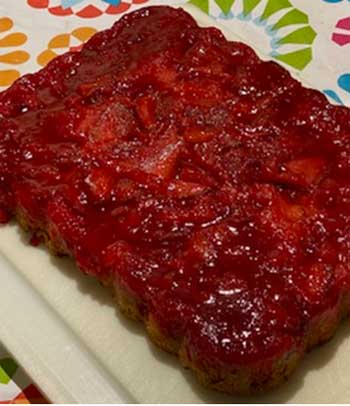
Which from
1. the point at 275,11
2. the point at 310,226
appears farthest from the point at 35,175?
the point at 275,11

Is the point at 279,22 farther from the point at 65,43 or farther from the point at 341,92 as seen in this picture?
the point at 65,43

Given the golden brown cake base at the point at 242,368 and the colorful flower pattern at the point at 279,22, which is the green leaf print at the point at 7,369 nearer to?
the golden brown cake base at the point at 242,368

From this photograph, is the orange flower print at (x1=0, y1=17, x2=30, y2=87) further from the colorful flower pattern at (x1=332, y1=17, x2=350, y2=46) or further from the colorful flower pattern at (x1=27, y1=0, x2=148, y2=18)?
the colorful flower pattern at (x1=332, y1=17, x2=350, y2=46)

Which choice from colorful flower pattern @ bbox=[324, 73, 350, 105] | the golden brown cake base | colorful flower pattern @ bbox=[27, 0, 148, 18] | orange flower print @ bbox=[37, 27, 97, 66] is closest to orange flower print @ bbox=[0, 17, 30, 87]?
orange flower print @ bbox=[37, 27, 97, 66]

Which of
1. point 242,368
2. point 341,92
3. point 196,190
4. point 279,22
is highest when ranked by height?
point 279,22

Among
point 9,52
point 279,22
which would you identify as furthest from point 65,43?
point 279,22

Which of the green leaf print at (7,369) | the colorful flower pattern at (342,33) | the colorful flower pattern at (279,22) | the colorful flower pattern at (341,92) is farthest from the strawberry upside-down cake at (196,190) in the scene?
the colorful flower pattern at (342,33)
